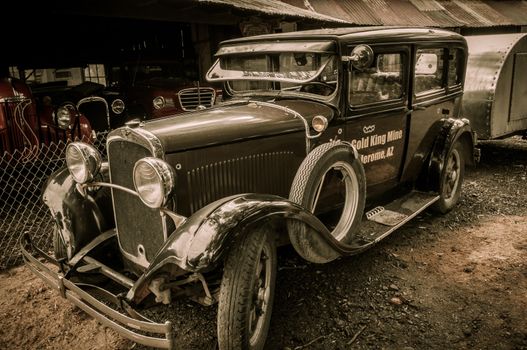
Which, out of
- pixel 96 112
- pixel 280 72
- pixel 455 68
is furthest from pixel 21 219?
pixel 455 68

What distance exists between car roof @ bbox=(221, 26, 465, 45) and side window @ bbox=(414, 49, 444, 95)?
20 centimetres

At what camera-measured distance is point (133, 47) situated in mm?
8656

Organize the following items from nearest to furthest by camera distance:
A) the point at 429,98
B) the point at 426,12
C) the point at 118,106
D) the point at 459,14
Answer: the point at 429,98 < the point at 118,106 < the point at 426,12 < the point at 459,14

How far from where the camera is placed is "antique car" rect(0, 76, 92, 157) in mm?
4855

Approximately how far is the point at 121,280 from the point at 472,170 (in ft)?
18.7

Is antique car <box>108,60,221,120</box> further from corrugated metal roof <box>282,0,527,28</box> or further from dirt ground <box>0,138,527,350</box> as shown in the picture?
corrugated metal roof <box>282,0,527,28</box>

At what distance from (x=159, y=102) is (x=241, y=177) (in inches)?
170

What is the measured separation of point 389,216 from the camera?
3463 millimetres

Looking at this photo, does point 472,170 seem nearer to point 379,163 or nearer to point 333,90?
point 379,163

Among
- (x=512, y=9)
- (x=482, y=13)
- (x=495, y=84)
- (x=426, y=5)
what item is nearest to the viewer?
(x=495, y=84)

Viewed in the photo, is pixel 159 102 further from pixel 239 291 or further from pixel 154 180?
pixel 239 291

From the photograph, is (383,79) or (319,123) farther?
(383,79)

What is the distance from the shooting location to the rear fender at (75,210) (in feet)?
9.00

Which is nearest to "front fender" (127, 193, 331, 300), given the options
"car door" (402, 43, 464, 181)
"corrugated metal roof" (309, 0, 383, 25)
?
"car door" (402, 43, 464, 181)
